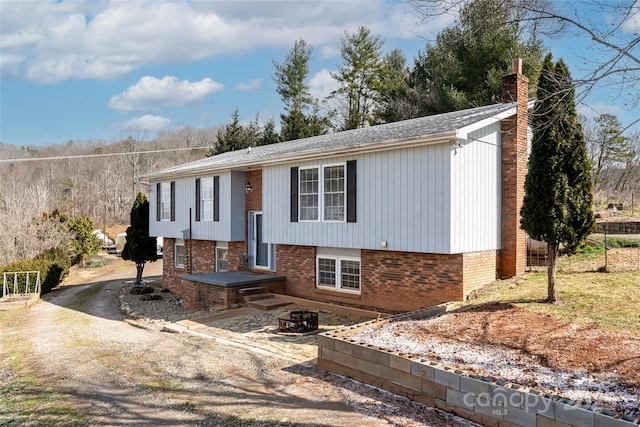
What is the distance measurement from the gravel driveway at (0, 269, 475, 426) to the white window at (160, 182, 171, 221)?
380 inches

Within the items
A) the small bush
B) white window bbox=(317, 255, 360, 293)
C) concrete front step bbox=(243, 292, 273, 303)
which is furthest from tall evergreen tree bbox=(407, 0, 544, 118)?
concrete front step bbox=(243, 292, 273, 303)

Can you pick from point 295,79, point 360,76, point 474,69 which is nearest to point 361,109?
point 360,76

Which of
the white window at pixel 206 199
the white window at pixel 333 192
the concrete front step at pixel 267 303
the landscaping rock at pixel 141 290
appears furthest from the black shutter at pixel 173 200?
the white window at pixel 333 192

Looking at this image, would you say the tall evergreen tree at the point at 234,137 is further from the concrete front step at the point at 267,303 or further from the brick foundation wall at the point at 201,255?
the concrete front step at the point at 267,303

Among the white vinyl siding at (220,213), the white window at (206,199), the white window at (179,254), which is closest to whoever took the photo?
the white vinyl siding at (220,213)

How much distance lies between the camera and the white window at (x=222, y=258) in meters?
17.9

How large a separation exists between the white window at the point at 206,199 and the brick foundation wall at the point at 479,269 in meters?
10.7

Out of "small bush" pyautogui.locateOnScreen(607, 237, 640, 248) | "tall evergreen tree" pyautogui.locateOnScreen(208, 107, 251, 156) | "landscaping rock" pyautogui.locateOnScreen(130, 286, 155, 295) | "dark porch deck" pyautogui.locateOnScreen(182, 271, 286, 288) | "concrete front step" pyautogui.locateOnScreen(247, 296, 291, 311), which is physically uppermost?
"tall evergreen tree" pyautogui.locateOnScreen(208, 107, 251, 156)

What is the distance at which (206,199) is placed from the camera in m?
18.0

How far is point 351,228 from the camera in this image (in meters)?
12.1

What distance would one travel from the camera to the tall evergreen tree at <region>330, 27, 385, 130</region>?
1356 inches

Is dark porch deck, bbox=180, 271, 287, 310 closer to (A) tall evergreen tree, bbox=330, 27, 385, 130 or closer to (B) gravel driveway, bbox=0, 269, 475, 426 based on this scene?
(B) gravel driveway, bbox=0, 269, 475, 426

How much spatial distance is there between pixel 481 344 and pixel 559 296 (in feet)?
10.8

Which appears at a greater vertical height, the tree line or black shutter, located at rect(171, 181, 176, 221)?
the tree line
